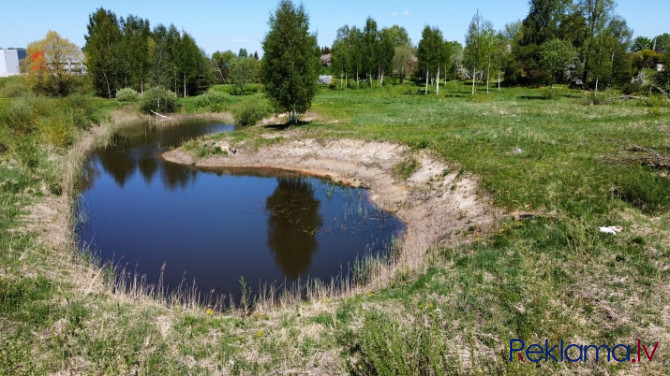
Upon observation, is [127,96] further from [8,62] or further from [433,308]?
[8,62]

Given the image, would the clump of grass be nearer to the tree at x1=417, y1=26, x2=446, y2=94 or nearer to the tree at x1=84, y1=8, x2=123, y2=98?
the tree at x1=417, y1=26, x2=446, y2=94

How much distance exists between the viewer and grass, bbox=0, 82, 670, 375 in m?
7.12

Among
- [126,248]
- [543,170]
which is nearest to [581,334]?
[543,170]

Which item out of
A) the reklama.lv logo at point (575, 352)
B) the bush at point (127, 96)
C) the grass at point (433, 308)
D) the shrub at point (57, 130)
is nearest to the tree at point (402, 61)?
the bush at point (127, 96)

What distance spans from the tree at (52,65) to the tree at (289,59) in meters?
35.2

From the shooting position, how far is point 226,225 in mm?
17141

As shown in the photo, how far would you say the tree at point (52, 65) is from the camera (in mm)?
49938

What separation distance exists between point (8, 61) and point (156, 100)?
244ft

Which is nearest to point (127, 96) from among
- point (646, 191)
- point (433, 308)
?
point (433, 308)

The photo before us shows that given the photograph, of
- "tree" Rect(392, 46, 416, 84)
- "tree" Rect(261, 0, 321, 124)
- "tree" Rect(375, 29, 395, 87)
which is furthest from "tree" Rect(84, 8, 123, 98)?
"tree" Rect(392, 46, 416, 84)

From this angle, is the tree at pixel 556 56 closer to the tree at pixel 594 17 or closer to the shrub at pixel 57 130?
the tree at pixel 594 17

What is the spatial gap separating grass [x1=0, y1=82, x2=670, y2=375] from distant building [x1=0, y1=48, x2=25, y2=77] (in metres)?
106

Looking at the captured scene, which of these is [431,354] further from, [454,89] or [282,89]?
[454,89]

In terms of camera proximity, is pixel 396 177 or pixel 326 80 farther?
pixel 326 80
